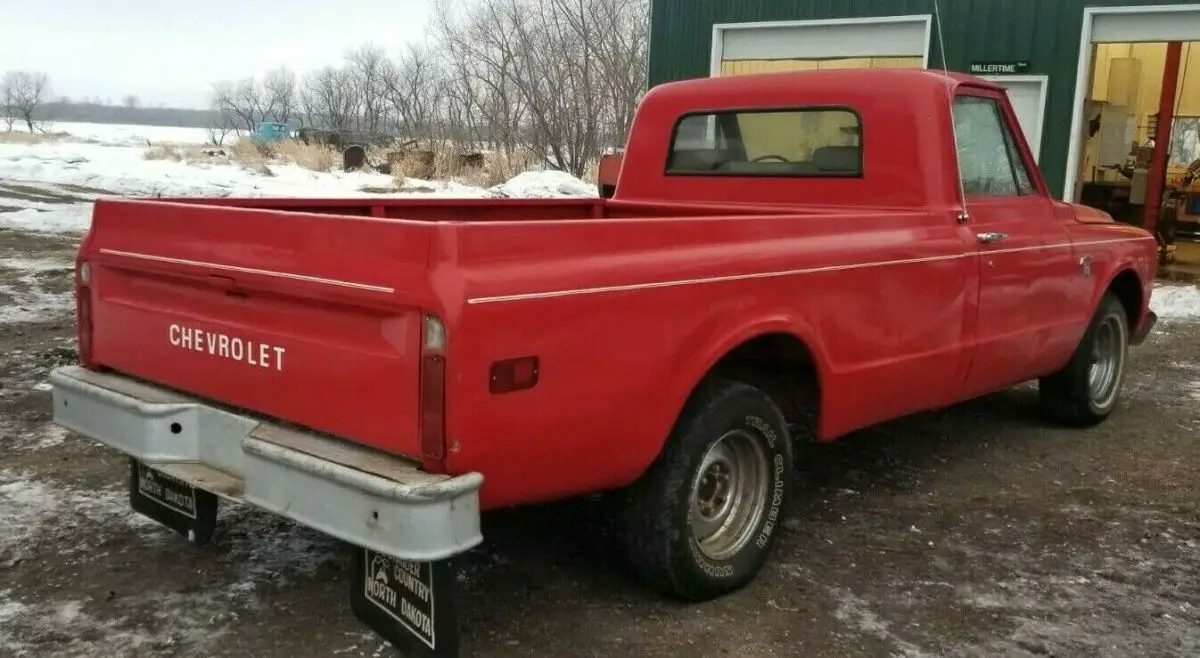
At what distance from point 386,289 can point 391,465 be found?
450 mm

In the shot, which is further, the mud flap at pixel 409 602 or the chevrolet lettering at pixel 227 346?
the chevrolet lettering at pixel 227 346

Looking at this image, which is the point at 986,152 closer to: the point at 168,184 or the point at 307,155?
the point at 168,184

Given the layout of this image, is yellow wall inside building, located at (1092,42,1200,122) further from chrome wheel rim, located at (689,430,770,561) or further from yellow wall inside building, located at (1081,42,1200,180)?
chrome wheel rim, located at (689,430,770,561)

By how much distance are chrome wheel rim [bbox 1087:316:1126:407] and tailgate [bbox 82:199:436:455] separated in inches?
186

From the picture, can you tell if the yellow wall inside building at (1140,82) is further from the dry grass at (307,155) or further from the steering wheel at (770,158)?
the dry grass at (307,155)

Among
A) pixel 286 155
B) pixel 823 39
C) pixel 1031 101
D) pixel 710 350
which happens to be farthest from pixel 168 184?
pixel 710 350

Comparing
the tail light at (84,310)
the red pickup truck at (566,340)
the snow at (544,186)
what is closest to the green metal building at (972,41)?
the snow at (544,186)

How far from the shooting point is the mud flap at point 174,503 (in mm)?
3529

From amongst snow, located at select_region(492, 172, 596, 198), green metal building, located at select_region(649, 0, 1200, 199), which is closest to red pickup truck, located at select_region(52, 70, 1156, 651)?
green metal building, located at select_region(649, 0, 1200, 199)

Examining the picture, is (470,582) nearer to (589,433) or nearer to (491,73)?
(589,433)

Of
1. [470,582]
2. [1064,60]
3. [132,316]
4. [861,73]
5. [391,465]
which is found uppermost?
[1064,60]

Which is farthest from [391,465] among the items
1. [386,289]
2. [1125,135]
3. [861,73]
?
[1125,135]

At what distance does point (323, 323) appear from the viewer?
9.39 ft

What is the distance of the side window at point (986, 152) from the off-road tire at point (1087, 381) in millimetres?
1114
